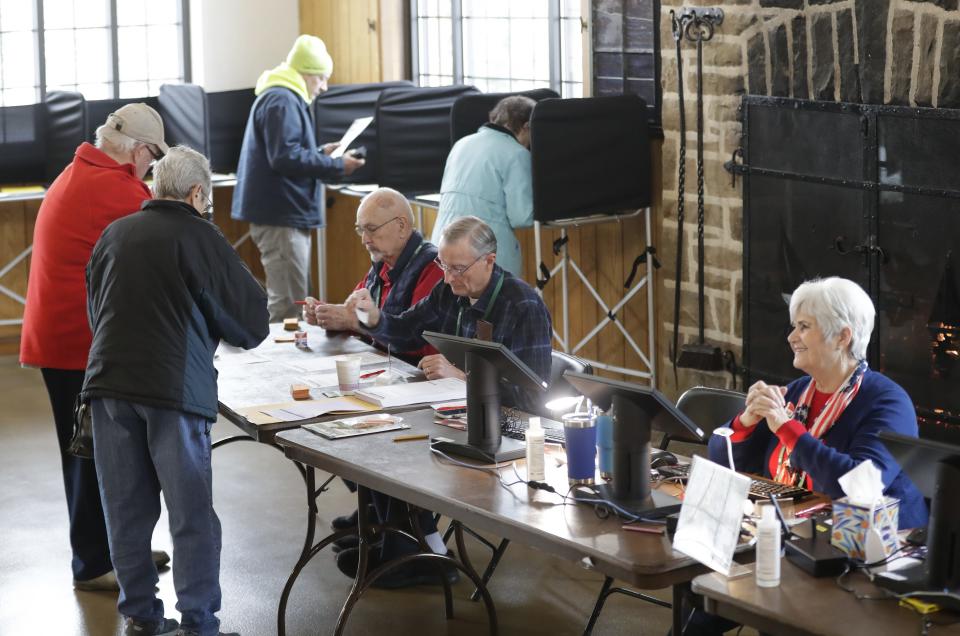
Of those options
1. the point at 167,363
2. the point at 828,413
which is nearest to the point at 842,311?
the point at 828,413

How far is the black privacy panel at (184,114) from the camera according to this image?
9109 millimetres

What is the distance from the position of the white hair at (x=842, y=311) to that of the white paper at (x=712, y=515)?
31.5 inches

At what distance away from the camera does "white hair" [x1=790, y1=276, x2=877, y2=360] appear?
150 inches

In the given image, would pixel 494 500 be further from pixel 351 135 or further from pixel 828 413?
pixel 351 135

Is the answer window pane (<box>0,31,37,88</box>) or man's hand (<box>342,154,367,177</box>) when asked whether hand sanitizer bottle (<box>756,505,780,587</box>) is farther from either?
window pane (<box>0,31,37,88</box>)

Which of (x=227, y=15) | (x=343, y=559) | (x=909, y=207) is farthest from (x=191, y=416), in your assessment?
(x=227, y=15)

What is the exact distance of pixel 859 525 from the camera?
3031 mm

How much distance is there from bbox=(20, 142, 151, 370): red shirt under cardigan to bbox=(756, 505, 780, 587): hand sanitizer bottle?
102 inches

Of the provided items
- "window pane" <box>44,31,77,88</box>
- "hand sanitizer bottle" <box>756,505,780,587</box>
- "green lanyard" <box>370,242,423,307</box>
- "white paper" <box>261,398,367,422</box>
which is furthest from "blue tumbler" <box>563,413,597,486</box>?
"window pane" <box>44,31,77,88</box>

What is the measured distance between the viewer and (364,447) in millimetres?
4066

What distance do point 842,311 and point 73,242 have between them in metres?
2.49

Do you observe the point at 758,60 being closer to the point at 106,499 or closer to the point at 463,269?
the point at 463,269

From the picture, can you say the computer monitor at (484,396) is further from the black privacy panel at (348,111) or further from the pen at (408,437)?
the black privacy panel at (348,111)

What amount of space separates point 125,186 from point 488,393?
1.57 m
